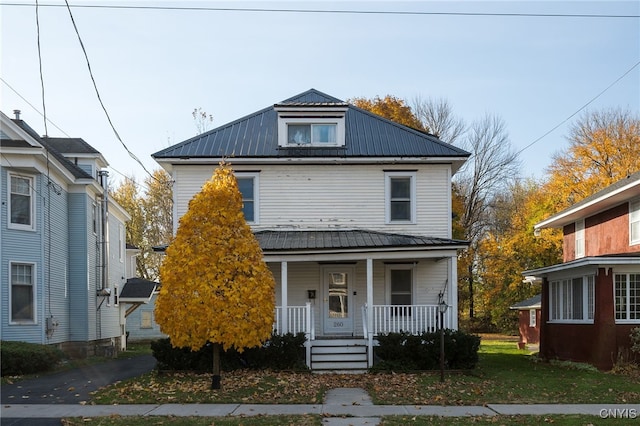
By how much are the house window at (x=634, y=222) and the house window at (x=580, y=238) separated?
183 inches

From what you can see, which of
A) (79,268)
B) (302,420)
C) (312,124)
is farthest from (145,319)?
(302,420)

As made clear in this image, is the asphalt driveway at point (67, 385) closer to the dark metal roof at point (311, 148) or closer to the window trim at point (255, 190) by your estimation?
the window trim at point (255, 190)

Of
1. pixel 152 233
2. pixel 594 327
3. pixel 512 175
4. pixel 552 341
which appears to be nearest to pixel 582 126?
pixel 512 175

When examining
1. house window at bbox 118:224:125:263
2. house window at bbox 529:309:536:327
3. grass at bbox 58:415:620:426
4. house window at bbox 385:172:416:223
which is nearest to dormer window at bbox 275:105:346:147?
house window at bbox 385:172:416:223

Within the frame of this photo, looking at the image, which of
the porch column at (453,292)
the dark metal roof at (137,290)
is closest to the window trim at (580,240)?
the porch column at (453,292)

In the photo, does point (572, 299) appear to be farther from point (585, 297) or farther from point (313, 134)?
point (313, 134)

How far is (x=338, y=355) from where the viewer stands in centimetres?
1795

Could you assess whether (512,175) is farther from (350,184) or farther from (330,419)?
(330,419)

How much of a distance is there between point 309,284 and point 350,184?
3.44 m

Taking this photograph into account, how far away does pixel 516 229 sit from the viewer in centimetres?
4584

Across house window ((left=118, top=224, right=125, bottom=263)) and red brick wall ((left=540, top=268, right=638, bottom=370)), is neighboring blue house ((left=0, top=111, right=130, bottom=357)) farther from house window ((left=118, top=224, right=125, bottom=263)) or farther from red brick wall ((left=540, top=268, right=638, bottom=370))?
red brick wall ((left=540, top=268, right=638, bottom=370))

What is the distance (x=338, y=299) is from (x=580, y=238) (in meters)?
11.5

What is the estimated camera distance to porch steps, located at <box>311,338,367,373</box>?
1758cm

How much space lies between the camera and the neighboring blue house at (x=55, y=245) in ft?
62.4
